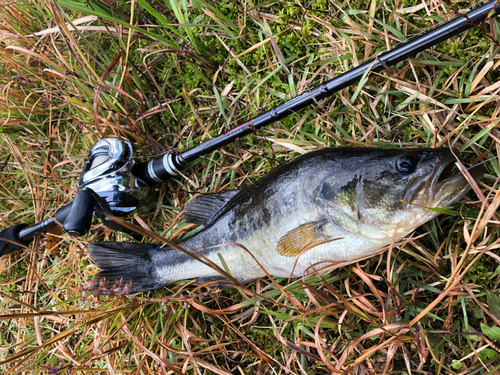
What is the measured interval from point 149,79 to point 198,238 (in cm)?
164

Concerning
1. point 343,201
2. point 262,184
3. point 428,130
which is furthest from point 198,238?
point 428,130

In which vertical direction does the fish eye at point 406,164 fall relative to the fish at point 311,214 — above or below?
above

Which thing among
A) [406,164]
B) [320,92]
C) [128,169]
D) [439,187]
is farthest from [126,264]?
[439,187]

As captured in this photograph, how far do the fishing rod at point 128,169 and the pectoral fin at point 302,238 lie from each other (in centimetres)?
89

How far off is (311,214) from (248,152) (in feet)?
2.93

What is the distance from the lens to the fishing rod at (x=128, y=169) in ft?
6.77

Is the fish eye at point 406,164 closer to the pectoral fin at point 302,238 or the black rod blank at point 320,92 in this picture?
the pectoral fin at point 302,238

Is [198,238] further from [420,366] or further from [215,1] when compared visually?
[215,1]

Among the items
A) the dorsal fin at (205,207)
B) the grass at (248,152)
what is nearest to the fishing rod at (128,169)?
the grass at (248,152)

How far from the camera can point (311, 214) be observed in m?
1.97

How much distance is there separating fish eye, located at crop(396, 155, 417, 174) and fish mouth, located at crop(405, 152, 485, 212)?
0.25 feet

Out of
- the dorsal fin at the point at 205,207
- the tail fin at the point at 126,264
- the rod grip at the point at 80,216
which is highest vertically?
the rod grip at the point at 80,216

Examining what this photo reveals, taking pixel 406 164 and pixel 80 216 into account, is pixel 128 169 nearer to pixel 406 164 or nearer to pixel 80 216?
pixel 80 216

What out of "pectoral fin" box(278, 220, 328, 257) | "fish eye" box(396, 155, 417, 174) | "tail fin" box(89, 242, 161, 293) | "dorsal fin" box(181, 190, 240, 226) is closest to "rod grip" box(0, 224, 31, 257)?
"tail fin" box(89, 242, 161, 293)
